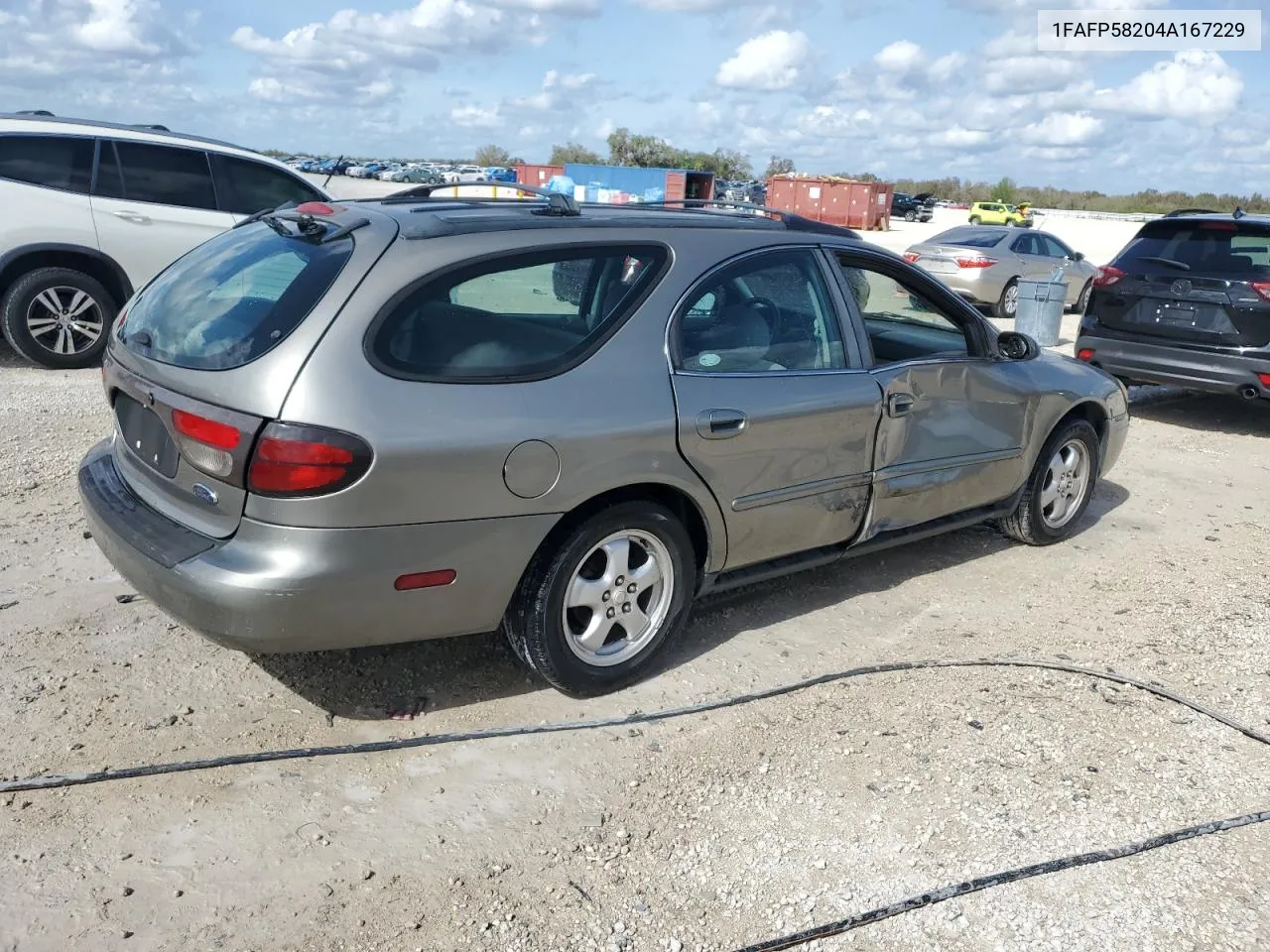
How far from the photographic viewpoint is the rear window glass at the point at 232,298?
334 centimetres

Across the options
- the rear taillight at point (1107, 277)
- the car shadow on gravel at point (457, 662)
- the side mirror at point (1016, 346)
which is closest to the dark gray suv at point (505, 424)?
the car shadow on gravel at point (457, 662)

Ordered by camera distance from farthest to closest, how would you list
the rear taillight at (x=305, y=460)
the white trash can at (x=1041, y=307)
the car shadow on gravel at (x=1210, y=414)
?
1. the white trash can at (x=1041, y=307)
2. the car shadow on gravel at (x=1210, y=414)
3. the rear taillight at (x=305, y=460)

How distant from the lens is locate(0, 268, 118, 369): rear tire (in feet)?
27.5

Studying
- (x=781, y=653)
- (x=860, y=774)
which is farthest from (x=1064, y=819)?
(x=781, y=653)

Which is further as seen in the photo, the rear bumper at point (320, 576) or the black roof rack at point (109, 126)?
the black roof rack at point (109, 126)

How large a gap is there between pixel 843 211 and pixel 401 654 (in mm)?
44535

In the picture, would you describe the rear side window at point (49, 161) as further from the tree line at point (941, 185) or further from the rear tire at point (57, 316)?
the tree line at point (941, 185)

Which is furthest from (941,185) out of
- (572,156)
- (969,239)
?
(969,239)

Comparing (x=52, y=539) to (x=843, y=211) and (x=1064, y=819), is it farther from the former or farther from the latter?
(x=843, y=211)

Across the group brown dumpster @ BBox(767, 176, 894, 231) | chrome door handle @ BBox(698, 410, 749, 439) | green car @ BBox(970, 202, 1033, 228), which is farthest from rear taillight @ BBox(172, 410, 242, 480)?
green car @ BBox(970, 202, 1033, 228)

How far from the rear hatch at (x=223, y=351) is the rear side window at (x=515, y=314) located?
0.21 metres

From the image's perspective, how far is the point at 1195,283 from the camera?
28.5ft

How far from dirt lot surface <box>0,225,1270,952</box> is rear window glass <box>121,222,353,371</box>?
3.85ft

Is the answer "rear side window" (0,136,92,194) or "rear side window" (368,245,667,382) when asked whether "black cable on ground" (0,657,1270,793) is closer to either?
"rear side window" (368,245,667,382)
